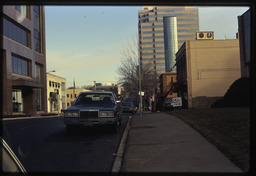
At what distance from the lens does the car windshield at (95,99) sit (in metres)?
11.2

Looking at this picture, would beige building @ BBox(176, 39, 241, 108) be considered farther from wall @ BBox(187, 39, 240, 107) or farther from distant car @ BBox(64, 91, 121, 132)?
distant car @ BBox(64, 91, 121, 132)

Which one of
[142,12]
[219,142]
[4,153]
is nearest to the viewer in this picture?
[4,153]

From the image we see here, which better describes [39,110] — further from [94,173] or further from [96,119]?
[94,173]

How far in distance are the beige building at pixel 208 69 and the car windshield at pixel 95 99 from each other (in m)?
28.4

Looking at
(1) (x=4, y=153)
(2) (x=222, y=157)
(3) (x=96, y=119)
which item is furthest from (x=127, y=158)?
(1) (x=4, y=153)

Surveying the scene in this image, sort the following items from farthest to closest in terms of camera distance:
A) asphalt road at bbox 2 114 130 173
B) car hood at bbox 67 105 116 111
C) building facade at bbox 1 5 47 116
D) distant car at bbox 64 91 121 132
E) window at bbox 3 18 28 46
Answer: building facade at bbox 1 5 47 116 → window at bbox 3 18 28 46 → car hood at bbox 67 105 116 111 → distant car at bbox 64 91 121 132 → asphalt road at bbox 2 114 130 173

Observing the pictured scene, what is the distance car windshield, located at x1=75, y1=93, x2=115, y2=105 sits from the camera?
11214 mm

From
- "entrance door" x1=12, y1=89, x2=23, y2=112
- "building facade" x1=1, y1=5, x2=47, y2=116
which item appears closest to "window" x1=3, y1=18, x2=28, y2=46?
"building facade" x1=1, y1=5, x2=47, y2=116

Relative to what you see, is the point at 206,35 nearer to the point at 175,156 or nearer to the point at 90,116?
the point at 90,116

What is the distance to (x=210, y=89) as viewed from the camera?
38781mm

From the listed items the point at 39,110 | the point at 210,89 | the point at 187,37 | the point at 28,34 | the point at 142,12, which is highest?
the point at 142,12

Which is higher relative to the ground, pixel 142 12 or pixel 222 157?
pixel 142 12

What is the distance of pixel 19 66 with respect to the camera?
33.2 m
